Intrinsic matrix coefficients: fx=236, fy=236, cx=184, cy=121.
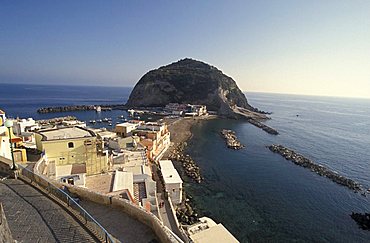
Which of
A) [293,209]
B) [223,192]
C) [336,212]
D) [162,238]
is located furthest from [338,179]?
[162,238]

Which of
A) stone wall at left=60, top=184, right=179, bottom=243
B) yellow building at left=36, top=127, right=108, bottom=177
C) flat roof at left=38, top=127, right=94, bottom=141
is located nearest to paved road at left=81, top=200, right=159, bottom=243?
stone wall at left=60, top=184, right=179, bottom=243

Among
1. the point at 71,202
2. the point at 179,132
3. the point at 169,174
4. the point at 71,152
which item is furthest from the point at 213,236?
the point at 179,132

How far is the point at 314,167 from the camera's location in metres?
35.2

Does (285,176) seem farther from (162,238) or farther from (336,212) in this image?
(162,238)

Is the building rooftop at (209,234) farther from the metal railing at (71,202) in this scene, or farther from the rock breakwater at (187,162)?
the rock breakwater at (187,162)

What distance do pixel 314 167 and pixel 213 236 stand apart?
26.8m

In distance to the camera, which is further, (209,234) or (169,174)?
(169,174)

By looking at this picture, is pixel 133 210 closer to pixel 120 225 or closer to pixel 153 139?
pixel 120 225

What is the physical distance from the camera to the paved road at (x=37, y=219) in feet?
18.6

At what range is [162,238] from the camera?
219 inches

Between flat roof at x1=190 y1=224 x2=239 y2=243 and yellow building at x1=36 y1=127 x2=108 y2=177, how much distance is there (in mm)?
8721

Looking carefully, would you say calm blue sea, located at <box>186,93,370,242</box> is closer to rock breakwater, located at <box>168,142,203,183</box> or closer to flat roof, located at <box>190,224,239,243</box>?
rock breakwater, located at <box>168,142,203,183</box>

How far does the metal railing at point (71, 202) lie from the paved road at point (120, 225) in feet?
1.44

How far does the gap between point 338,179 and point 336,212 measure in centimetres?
958
